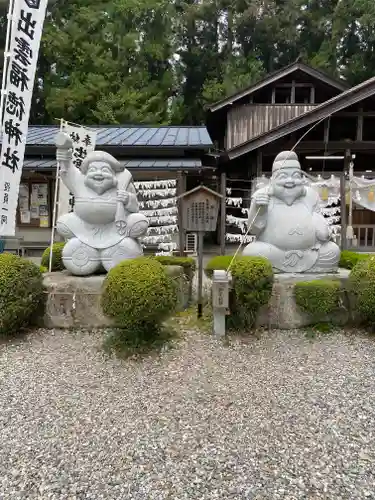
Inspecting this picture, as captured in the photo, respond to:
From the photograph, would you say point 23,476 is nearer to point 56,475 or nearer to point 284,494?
point 56,475

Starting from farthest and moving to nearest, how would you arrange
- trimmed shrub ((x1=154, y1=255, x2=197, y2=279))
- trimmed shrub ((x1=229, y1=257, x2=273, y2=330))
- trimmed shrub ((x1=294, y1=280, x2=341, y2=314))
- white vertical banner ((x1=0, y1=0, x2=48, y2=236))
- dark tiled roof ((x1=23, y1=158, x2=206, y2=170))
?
dark tiled roof ((x1=23, y1=158, x2=206, y2=170)) < trimmed shrub ((x1=154, y1=255, x2=197, y2=279)) < white vertical banner ((x1=0, y1=0, x2=48, y2=236)) < trimmed shrub ((x1=294, y1=280, x2=341, y2=314)) < trimmed shrub ((x1=229, y1=257, x2=273, y2=330))

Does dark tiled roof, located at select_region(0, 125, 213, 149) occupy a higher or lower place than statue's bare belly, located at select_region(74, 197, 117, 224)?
higher

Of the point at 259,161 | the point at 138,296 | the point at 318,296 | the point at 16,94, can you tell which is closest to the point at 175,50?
the point at 259,161

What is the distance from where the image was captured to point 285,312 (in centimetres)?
444

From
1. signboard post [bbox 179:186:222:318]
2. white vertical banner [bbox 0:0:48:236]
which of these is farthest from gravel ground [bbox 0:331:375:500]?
white vertical banner [bbox 0:0:48:236]

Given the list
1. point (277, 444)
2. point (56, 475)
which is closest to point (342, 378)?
point (277, 444)

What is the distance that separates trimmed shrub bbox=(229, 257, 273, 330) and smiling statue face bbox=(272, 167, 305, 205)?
1003 millimetres

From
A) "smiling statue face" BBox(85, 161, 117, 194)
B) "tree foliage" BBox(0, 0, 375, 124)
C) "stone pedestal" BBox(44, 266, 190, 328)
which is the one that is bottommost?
"stone pedestal" BBox(44, 266, 190, 328)

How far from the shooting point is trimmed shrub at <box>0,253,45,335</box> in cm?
389

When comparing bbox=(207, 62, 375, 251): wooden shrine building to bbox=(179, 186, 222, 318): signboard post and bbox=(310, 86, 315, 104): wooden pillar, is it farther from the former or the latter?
bbox=(179, 186, 222, 318): signboard post

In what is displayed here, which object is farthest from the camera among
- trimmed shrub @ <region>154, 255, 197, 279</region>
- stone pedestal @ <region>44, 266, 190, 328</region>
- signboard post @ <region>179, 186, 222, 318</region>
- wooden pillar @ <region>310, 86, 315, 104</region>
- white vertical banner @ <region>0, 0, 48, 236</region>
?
wooden pillar @ <region>310, 86, 315, 104</region>

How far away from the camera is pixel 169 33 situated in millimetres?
21203

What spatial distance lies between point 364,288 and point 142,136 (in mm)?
9430

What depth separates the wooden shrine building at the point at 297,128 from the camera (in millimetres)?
10117
